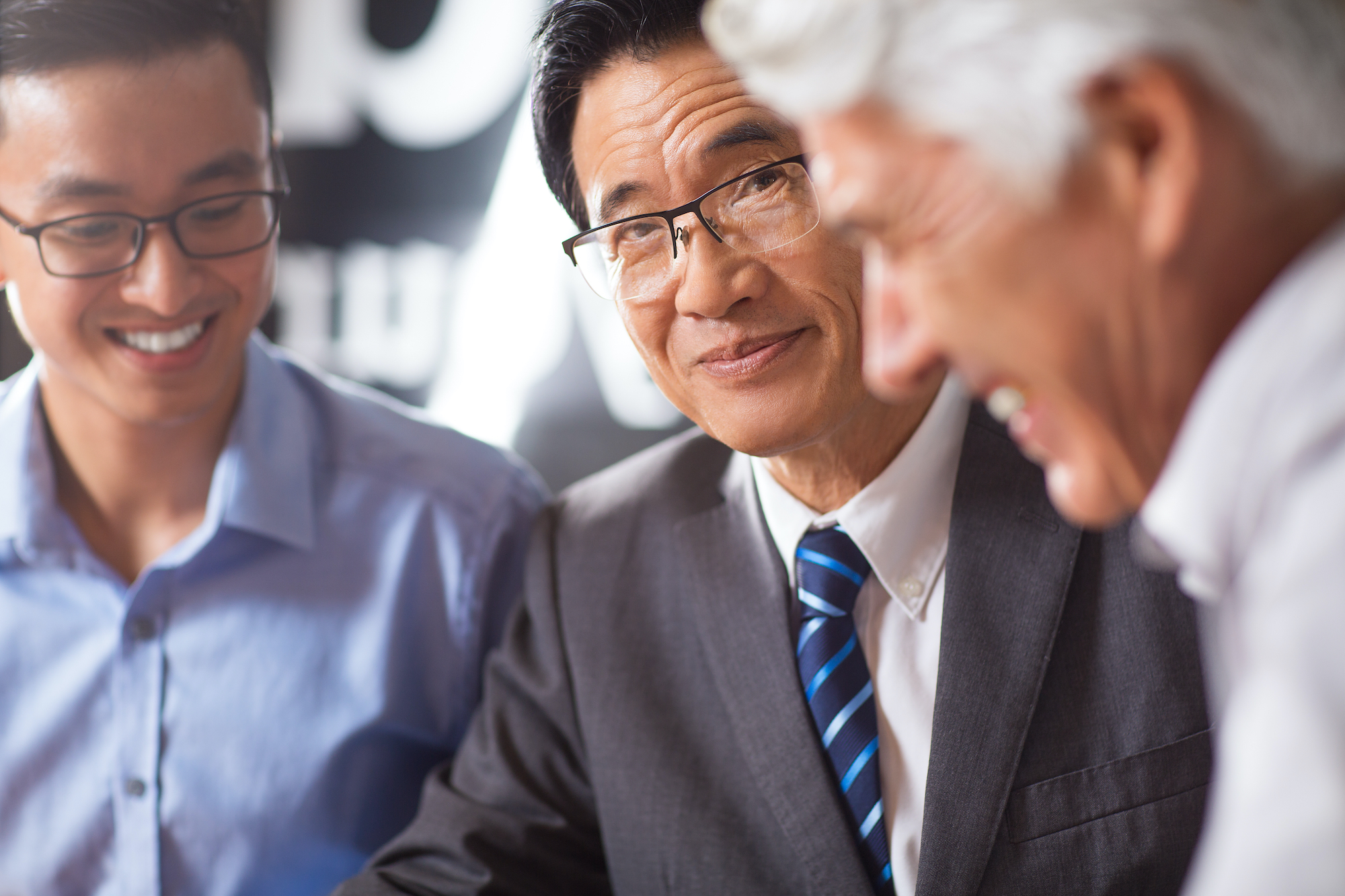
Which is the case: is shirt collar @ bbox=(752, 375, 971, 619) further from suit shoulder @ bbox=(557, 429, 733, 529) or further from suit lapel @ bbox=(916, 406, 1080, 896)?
suit shoulder @ bbox=(557, 429, 733, 529)

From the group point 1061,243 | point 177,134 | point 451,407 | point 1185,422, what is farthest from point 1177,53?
point 451,407

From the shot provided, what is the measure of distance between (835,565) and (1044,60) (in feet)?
2.53

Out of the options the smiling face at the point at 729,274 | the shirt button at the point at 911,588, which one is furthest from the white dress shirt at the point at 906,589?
the smiling face at the point at 729,274

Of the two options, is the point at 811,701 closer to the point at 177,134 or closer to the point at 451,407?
the point at 177,134

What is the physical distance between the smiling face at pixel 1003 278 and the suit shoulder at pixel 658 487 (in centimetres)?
80

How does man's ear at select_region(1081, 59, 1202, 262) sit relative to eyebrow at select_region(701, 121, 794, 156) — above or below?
below

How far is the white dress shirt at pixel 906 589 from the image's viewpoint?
3.77ft

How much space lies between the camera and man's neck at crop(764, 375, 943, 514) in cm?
125

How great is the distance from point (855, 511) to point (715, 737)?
32 cm

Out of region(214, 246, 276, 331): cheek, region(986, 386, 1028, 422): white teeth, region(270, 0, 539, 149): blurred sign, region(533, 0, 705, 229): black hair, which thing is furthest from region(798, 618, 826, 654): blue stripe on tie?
region(270, 0, 539, 149): blurred sign

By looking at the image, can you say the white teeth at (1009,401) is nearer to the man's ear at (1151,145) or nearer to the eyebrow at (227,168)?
the man's ear at (1151,145)

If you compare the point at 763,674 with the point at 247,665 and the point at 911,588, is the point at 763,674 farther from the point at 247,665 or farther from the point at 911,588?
the point at 247,665

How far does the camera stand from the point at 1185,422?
0.60m

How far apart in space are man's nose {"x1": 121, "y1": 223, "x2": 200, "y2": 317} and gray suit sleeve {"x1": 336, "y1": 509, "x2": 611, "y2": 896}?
1.96ft
